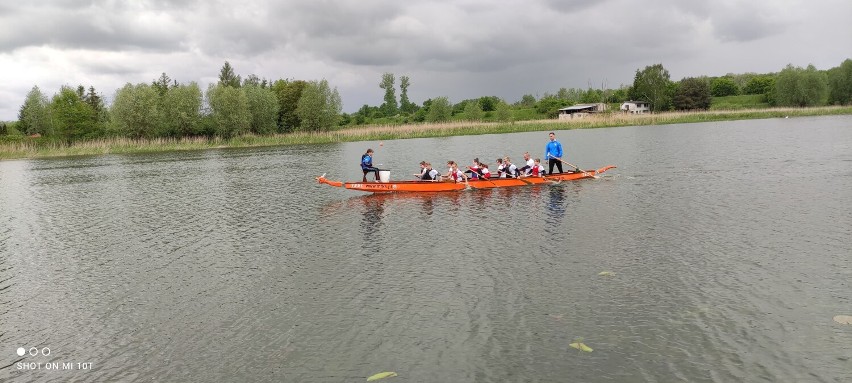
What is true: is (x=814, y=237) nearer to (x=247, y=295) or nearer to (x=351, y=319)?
(x=351, y=319)

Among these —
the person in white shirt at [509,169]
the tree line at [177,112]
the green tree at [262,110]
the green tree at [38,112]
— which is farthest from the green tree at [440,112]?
the person in white shirt at [509,169]

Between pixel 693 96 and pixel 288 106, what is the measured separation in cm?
9543

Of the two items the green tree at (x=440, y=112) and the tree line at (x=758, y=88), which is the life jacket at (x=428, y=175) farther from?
the tree line at (x=758, y=88)

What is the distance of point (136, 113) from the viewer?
275 ft

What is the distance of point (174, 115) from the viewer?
89188 mm

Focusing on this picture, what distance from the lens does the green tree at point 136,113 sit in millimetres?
83562

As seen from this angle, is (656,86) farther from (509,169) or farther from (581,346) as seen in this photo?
(581,346)

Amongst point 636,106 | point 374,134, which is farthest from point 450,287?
point 636,106

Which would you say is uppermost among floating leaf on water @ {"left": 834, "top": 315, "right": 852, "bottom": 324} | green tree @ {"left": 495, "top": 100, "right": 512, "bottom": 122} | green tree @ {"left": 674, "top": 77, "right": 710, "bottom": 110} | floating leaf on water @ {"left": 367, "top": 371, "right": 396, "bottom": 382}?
green tree @ {"left": 674, "top": 77, "right": 710, "bottom": 110}

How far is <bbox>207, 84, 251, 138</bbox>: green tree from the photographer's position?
8869cm

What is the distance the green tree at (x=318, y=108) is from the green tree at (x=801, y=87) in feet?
301

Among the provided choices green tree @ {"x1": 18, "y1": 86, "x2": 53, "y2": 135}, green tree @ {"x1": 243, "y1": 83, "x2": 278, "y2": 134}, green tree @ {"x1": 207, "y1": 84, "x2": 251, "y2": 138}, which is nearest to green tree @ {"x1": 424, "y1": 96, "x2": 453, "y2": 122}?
green tree @ {"x1": 243, "y1": 83, "x2": 278, "y2": 134}

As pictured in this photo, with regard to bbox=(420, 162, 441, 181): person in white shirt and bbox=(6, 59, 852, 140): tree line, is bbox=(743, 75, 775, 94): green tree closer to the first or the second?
bbox=(6, 59, 852, 140): tree line

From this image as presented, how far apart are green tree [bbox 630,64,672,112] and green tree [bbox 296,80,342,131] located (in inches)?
3311
